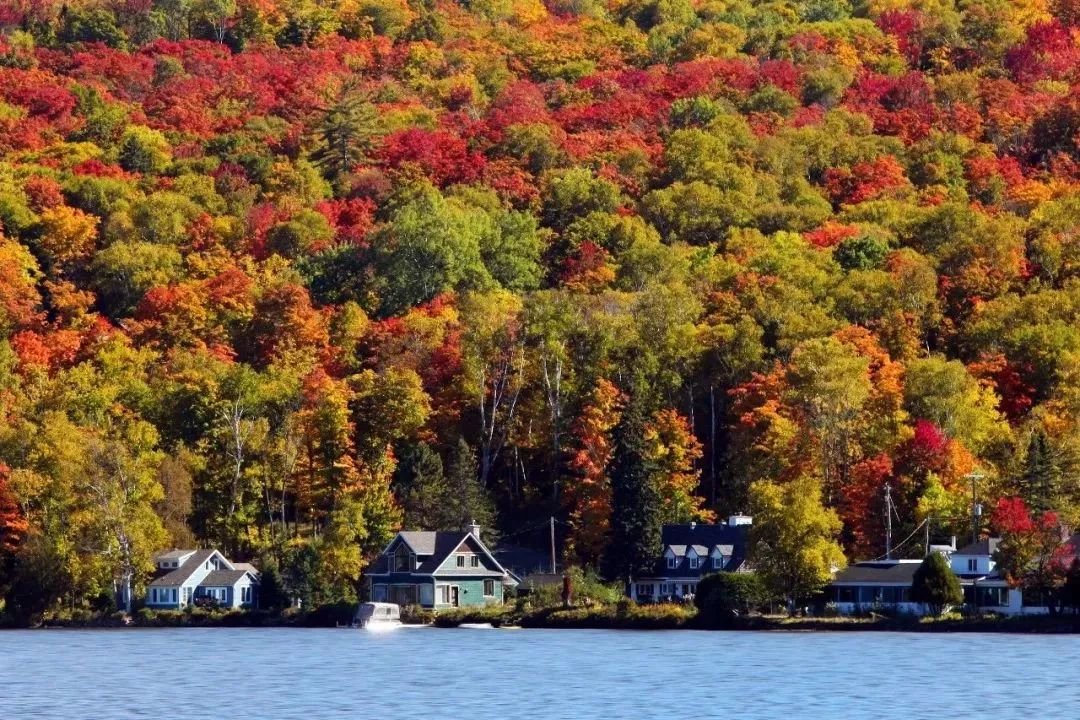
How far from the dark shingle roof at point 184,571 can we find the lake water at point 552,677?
20.5 m

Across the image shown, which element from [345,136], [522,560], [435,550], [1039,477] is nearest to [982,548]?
[1039,477]

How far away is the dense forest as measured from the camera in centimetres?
9856

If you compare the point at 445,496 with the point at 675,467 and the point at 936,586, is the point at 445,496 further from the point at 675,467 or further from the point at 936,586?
the point at 936,586

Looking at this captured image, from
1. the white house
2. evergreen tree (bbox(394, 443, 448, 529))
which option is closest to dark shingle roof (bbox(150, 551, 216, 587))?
evergreen tree (bbox(394, 443, 448, 529))

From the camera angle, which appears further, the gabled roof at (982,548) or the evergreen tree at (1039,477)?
the gabled roof at (982,548)

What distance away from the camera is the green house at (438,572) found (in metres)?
99.3

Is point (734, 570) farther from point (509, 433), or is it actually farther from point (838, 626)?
point (509, 433)

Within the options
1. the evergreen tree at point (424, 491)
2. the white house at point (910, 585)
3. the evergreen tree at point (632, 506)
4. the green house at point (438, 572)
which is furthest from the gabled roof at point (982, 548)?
the evergreen tree at point (424, 491)

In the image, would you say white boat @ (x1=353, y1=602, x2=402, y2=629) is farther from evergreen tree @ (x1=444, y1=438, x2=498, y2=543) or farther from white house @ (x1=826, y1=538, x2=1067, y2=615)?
white house @ (x1=826, y1=538, x2=1067, y2=615)

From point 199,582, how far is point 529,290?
36.0m

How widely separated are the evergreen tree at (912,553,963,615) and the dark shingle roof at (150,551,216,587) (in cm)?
3692

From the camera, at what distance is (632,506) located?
96.4 metres

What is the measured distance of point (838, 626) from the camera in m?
84.2

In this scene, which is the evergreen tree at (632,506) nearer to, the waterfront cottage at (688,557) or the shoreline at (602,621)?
the waterfront cottage at (688,557)
